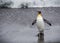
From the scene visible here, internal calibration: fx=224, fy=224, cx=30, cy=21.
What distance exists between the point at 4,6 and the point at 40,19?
7.62m

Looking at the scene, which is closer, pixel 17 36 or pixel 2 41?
pixel 2 41

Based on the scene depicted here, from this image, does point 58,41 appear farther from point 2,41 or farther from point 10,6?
point 10,6

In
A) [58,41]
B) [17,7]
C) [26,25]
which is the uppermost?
[17,7]

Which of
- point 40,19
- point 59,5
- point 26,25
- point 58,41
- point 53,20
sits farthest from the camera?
point 59,5

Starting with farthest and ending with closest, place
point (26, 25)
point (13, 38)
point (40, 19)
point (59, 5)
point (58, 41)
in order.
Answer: point (59, 5) → point (26, 25) → point (13, 38) → point (58, 41) → point (40, 19)

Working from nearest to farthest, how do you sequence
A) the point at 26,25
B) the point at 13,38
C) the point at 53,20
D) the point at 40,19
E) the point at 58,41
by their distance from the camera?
the point at 40,19, the point at 58,41, the point at 13,38, the point at 26,25, the point at 53,20

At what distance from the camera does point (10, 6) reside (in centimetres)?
1218

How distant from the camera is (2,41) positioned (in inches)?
224

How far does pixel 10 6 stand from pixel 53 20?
4195 millimetres

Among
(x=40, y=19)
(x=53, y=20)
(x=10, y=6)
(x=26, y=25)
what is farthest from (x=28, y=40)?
(x=10, y=6)

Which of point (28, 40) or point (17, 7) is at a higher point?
point (17, 7)

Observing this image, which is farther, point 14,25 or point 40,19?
point 14,25

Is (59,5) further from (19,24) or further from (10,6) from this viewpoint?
(19,24)

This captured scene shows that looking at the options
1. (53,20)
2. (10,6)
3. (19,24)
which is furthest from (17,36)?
(10,6)
